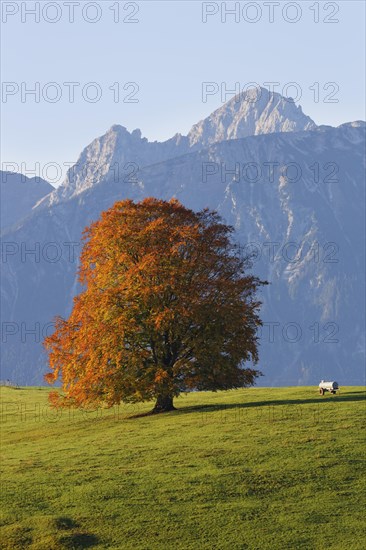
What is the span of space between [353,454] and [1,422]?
3510 cm

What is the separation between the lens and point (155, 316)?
2359 inches

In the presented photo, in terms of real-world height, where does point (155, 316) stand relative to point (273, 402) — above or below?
above

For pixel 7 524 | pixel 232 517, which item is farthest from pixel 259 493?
pixel 7 524

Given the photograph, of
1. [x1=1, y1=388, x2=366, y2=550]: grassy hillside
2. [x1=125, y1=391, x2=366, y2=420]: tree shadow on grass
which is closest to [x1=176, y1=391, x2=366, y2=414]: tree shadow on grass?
[x1=125, y1=391, x2=366, y2=420]: tree shadow on grass

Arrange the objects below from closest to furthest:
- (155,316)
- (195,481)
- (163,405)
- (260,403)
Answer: (195,481) < (155,316) < (163,405) < (260,403)

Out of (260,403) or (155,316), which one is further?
(260,403)

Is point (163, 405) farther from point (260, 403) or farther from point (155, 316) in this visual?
point (155, 316)

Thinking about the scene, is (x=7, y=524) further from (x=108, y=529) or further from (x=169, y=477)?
(x=169, y=477)

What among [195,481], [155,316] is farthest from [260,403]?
[195,481]

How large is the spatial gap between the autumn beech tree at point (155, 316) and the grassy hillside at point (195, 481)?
280 centimetres

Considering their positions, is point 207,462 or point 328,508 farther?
point 207,462

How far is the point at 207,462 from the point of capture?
44062mm

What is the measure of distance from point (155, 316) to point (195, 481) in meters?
20.5

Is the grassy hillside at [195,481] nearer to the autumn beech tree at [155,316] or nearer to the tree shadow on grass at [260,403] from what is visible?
the tree shadow on grass at [260,403]
